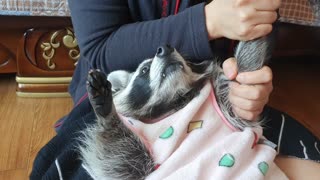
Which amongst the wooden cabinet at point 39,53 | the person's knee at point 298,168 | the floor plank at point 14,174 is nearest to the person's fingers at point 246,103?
the person's knee at point 298,168

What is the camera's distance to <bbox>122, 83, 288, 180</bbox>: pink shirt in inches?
19.9

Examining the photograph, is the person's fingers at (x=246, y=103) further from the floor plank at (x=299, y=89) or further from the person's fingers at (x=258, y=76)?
the floor plank at (x=299, y=89)

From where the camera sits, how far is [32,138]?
3.62 ft

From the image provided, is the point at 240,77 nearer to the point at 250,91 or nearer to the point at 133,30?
the point at 250,91

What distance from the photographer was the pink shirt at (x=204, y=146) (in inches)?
19.9

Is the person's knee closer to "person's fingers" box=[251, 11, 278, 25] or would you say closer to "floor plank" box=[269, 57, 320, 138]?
"person's fingers" box=[251, 11, 278, 25]

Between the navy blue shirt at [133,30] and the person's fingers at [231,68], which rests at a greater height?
the navy blue shirt at [133,30]

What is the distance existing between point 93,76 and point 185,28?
0.17 metres

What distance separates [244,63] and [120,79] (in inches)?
7.2

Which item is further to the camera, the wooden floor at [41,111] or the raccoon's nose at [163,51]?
the wooden floor at [41,111]

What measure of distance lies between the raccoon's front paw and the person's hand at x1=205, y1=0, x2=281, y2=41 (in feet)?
0.57

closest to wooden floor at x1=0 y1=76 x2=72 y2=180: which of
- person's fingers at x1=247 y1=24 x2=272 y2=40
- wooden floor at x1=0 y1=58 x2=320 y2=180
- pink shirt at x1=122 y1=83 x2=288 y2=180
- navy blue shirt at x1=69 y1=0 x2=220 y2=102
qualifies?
wooden floor at x1=0 y1=58 x2=320 y2=180

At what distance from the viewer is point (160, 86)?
560 millimetres

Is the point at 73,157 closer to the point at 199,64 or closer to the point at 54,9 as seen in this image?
the point at 199,64
